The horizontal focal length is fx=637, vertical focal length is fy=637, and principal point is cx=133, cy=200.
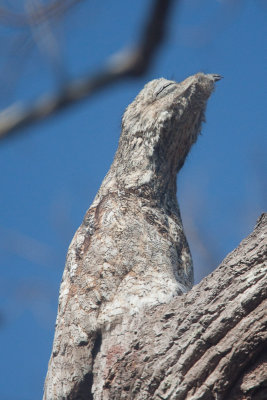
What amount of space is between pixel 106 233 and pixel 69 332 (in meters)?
0.89

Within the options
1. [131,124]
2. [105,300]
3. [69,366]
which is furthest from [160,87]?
[69,366]

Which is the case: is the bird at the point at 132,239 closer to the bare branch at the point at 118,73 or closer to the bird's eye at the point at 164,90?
the bird's eye at the point at 164,90

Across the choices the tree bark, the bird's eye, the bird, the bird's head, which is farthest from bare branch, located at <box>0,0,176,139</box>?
the bird's eye

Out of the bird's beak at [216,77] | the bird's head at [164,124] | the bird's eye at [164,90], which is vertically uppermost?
the bird's beak at [216,77]

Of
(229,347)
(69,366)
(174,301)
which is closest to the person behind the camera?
(229,347)

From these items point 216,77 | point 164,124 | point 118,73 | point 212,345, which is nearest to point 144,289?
point 212,345

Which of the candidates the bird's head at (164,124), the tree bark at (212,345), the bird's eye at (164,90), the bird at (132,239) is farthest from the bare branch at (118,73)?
the bird's eye at (164,90)

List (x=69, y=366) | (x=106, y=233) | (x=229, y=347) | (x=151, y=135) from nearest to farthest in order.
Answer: (x=229, y=347)
(x=69, y=366)
(x=106, y=233)
(x=151, y=135)

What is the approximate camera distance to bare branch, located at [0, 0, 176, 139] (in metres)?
1.67

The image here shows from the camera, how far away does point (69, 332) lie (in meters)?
4.81

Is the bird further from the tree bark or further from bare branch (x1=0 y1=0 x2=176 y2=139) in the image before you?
bare branch (x1=0 y1=0 x2=176 y2=139)

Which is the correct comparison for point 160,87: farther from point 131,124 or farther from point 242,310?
point 242,310

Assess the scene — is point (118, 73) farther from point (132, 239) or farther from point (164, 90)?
point (164, 90)

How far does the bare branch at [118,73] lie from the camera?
1.67 meters
